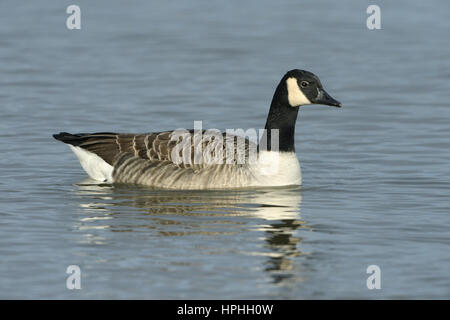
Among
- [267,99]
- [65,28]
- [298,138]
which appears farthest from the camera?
[65,28]

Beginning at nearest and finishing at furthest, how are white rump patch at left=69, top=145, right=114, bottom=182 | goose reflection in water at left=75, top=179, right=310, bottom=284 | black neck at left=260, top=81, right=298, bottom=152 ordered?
goose reflection in water at left=75, top=179, right=310, bottom=284, black neck at left=260, top=81, right=298, bottom=152, white rump patch at left=69, top=145, right=114, bottom=182

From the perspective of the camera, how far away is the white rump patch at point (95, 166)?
1612 centimetres

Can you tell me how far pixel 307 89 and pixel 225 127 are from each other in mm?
4614

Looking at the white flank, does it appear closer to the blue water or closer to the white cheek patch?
the blue water

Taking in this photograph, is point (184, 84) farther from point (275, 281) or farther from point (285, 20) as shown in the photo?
point (275, 281)

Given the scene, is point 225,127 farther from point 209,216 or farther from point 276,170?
point 209,216

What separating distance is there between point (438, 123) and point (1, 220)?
1021 cm

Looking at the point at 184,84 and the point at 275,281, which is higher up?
the point at 184,84

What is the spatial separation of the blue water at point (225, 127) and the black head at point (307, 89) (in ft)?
4.75

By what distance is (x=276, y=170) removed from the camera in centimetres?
1530

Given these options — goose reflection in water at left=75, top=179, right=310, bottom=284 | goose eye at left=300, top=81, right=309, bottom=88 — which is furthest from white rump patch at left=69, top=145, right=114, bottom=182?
goose eye at left=300, top=81, right=309, bottom=88

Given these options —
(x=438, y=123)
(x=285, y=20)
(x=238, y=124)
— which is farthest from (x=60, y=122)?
(x=285, y=20)

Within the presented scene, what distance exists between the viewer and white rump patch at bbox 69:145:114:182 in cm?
1612

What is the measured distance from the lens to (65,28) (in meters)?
29.1
